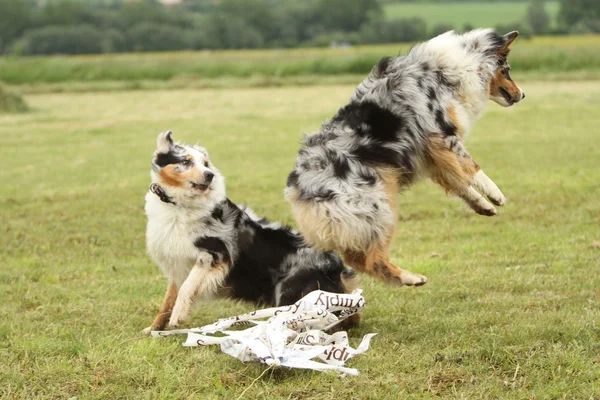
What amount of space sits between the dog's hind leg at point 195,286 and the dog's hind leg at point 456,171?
1729 millimetres


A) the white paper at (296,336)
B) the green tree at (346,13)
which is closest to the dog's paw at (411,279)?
the white paper at (296,336)

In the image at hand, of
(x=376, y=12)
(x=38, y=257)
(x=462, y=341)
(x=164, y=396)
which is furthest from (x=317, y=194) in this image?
(x=376, y=12)

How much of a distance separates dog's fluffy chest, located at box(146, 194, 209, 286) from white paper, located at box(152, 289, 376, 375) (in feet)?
1.85

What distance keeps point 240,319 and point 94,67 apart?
32.1 meters

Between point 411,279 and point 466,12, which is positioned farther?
point 466,12

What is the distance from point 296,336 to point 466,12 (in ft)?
236

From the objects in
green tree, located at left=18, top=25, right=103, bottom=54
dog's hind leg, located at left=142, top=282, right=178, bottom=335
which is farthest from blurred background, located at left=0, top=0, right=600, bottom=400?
green tree, located at left=18, top=25, right=103, bottom=54

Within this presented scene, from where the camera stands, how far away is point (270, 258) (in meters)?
6.13

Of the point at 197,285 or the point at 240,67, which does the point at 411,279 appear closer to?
the point at 197,285

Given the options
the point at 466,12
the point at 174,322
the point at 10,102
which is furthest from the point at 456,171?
the point at 466,12

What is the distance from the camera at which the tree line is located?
5018 cm

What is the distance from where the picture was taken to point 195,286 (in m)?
5.95

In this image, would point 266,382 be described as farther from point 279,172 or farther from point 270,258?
point 279,172

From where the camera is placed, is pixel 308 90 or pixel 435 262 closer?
pixel 435 262
